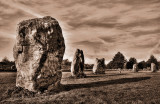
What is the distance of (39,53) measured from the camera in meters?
13.0

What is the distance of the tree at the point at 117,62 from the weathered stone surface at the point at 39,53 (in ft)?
267

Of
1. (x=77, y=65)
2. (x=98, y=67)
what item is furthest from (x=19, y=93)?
(x=98, y=67)

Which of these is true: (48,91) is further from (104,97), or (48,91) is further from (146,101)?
(146,101)

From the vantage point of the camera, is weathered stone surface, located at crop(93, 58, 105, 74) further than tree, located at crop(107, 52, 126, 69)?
No

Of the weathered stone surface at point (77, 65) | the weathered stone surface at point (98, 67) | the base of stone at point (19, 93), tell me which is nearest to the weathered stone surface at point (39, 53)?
the base of stone at point (19, 93)

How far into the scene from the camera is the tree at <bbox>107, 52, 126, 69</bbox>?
307ft

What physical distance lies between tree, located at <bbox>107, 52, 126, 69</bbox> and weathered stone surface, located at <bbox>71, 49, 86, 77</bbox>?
2631 inches

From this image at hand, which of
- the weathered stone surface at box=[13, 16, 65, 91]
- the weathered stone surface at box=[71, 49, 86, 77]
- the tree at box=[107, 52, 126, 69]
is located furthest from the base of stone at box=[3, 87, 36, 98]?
the tree at box=[107, 52, 126, 69]

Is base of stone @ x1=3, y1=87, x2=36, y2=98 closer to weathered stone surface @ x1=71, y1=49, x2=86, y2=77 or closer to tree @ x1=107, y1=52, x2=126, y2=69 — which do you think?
weathered stone surface @ x1=71, y1=49, x2=86, y2=77

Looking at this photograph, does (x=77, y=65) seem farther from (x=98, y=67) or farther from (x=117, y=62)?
(x=117, y=62)

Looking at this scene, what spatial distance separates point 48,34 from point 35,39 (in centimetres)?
99

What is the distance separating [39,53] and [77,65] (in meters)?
14.6

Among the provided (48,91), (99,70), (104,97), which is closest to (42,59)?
(48,91)

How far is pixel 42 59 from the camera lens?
42.9 ft
